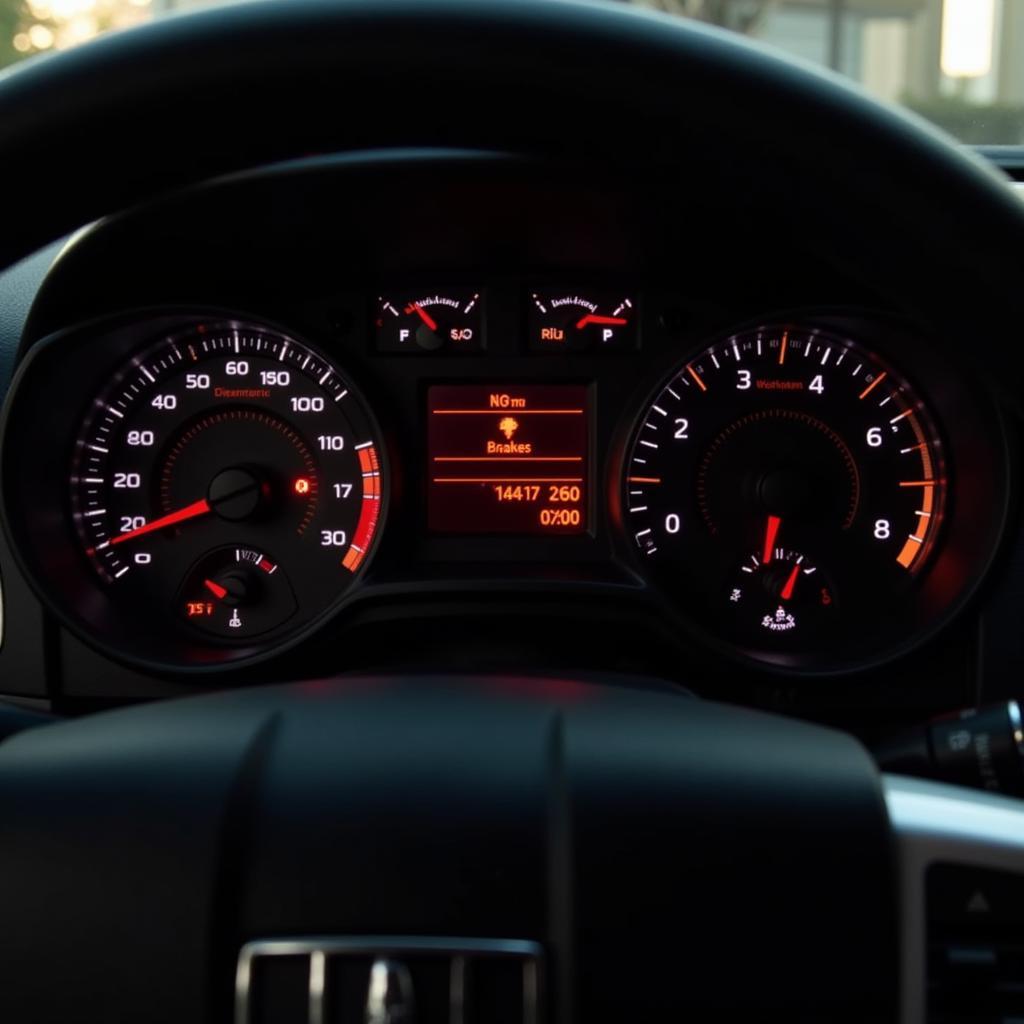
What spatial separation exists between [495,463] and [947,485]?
828 mm

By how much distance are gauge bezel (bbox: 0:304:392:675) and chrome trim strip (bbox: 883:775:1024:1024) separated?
1555 millimetres

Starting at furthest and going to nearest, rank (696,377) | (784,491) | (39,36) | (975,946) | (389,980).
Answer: (696,377), (784,491), (39,36), (975,946), (389,980)

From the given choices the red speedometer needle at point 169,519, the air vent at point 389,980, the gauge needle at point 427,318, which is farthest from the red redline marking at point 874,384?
the air vent at point 389,980

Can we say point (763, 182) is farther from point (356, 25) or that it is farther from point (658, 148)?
point (356, 25)

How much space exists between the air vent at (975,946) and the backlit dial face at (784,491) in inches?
60.6

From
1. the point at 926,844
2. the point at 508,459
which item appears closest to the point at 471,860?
the point at 926,844

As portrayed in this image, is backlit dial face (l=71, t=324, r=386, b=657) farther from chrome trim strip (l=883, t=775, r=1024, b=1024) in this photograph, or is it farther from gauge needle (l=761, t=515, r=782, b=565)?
chrome trim strip (l=883, t=775, r=1024, b=1024)

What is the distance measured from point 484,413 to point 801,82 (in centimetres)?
185

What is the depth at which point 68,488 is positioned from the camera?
9.07 feet

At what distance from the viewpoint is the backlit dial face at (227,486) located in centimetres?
280

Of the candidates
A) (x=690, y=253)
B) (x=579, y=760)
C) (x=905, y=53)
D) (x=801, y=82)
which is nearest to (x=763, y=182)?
(x=801, y=82)

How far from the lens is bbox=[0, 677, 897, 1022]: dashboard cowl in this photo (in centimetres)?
110

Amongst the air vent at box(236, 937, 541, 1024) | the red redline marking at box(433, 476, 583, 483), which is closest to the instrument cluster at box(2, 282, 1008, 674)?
the red redline marking at box(433, 476, 583, 483)

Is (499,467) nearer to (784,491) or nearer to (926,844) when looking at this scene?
(784,491)
